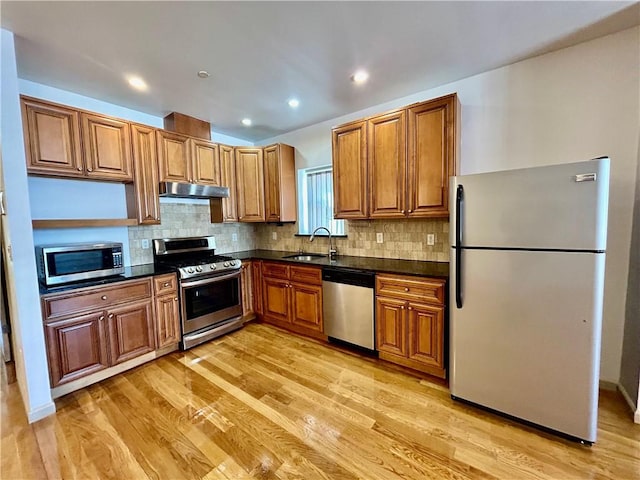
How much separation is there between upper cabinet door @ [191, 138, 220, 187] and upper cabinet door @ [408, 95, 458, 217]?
2480mm

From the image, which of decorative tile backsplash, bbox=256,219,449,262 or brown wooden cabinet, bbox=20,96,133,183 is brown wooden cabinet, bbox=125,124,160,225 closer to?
brown wooden cabinet, bbox=20,96,133,183

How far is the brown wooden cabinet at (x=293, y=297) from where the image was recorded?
314 centimetres

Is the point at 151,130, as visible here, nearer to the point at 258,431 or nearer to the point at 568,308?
the point at 258,431

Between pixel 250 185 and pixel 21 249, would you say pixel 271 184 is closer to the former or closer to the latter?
pixel 250 185

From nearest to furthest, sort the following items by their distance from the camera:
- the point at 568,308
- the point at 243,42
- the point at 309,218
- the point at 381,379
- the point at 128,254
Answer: the point at 568,308 → the point at 243,42 → the point at 381,379 → the point at 128,254 → the point at 309,218

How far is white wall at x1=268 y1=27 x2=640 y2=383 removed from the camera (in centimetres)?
202

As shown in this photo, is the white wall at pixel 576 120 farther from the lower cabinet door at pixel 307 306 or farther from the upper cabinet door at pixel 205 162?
the upper cabinet door at pixel 205 162

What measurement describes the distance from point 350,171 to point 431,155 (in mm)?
857

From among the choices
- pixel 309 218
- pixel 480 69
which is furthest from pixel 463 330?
pixel 309 218

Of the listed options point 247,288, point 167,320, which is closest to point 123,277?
point 167,320

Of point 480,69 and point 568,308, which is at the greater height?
point 480,69

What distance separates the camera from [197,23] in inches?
70.3

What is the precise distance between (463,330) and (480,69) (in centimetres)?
229

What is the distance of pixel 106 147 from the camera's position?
268cm
